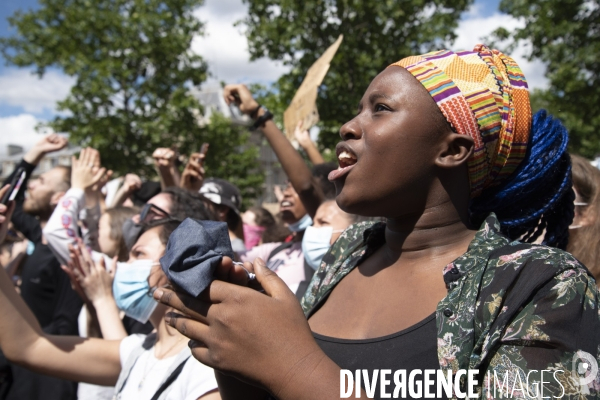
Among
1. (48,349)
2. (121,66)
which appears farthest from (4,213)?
(121,66)

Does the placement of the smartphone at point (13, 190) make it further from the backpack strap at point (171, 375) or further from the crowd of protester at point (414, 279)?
the backpack strap at point (171, 375)

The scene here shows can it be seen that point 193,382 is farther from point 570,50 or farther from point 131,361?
point 570,50

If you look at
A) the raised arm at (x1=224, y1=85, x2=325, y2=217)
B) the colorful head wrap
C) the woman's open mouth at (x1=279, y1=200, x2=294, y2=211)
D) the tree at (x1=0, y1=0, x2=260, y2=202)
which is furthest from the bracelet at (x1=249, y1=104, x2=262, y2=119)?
the tree at (x1=0, y1=0, x2=260, y2=202)

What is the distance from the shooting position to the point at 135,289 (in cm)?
273

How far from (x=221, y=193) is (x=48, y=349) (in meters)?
2.31

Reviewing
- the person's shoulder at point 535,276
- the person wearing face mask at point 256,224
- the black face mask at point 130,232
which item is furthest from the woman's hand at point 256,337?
the person wearing face mask at point 256,224

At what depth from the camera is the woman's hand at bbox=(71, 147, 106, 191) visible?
403 centimetres

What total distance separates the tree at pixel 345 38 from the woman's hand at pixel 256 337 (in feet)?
38.7

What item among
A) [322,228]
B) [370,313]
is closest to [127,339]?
[322,228]

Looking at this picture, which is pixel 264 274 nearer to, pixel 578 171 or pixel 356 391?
pixel 356 391

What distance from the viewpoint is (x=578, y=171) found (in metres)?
2.90

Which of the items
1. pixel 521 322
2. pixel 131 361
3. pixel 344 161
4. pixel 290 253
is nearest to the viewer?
pixel 521 322

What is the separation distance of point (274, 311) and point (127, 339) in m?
1.81

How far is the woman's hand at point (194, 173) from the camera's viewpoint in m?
4.59
